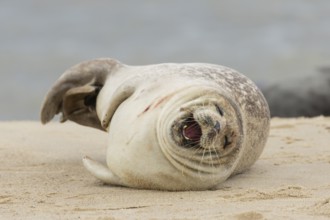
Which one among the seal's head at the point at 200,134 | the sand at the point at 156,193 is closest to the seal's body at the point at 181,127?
the seal's head at the point at 200,134

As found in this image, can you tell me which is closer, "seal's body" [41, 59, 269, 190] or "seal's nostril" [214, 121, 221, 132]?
"seal's nostril" [214, 121, 221, 132]

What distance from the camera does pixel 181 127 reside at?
4.27 metres

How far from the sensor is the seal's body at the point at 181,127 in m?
4.30

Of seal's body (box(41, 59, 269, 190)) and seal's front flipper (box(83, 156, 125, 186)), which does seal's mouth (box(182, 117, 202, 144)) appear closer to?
seal's body (box(41, 59, 269, 190))

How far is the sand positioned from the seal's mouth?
379 millimetres

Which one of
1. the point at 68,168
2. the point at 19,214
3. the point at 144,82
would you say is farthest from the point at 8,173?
the point at 19,214

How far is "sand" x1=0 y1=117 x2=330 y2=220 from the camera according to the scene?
3930 mm

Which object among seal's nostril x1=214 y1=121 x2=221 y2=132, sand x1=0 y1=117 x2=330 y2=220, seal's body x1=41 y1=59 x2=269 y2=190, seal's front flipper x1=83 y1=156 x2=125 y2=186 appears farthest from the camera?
seal's front flipper x1=83 y1=156 x2=125 y2=186

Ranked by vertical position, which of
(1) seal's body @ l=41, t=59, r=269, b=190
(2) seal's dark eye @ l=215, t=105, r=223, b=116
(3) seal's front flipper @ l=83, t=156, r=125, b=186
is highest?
(2) seal's dark eye @ l=215, t=105, r=223, b=116

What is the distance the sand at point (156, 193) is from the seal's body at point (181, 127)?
12 cm

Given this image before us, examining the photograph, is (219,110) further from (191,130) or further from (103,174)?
(103,174)

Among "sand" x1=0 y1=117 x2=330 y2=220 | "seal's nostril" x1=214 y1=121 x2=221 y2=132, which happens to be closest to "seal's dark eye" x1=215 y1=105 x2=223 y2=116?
"seal's nostril" x1=214 y1=121 x2=221 y2=132

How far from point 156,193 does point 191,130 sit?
566 mm

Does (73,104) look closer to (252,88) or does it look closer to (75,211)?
(252,88)
